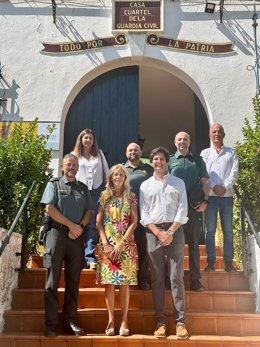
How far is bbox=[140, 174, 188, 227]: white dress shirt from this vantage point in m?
4.36

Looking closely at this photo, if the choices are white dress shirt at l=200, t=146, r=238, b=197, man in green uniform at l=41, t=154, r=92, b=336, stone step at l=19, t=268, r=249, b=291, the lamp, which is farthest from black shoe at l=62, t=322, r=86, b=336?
the lamp

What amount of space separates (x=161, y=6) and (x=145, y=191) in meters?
4.46

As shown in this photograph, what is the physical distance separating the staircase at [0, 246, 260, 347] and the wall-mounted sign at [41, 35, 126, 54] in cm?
401

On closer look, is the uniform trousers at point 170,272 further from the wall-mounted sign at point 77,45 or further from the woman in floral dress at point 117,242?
the wall-mounted sign at point 77,45

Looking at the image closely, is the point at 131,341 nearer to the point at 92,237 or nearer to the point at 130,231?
the point at 130,231

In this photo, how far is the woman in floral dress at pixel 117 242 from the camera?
13.9 ft

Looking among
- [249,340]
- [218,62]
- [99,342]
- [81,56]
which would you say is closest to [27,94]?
[81,56]

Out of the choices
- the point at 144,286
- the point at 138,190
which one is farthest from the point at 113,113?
the point at 144,286

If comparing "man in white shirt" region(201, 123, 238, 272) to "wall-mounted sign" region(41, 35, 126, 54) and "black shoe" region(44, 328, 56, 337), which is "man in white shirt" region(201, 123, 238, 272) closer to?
"black shoe" region(44, 328, 56, 337)

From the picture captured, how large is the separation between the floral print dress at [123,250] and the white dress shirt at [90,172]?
2.71ft

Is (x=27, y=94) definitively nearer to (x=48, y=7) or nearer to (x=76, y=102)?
(x=76, y=102)

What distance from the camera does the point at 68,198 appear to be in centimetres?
445

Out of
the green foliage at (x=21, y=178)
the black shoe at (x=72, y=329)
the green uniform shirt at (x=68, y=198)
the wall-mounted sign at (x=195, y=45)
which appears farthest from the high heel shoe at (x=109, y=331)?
the wall-mounted sign at (x=195, y=45)

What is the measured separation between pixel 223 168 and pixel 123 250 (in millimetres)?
1732
